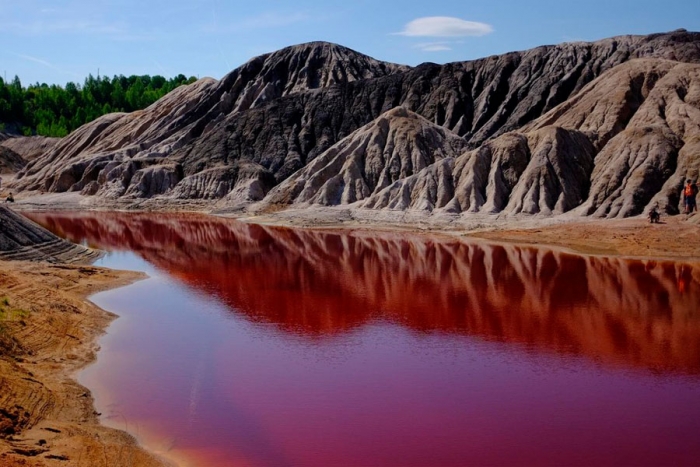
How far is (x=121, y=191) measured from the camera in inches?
4097

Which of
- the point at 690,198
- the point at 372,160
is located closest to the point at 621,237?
the point at 690,198

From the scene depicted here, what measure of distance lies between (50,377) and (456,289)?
23740 mm

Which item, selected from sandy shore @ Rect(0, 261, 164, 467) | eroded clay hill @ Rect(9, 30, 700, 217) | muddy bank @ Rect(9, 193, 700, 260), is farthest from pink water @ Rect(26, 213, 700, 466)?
eroded clay hill @ Rect(9, 30, 700, 217)

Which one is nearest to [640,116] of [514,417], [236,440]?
[514,417]

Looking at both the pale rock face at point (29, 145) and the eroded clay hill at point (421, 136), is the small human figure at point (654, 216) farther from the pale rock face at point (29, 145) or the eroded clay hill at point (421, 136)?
the pale rock face at point (29, 145)

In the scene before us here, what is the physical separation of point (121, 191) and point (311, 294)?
237 ft

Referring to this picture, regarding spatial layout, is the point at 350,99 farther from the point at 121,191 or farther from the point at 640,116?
the point at 640,116

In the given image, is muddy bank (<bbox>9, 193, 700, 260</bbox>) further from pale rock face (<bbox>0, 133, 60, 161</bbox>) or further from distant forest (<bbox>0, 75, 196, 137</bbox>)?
distant forest (<bbox>0, 75, 196, 137</bbox>)

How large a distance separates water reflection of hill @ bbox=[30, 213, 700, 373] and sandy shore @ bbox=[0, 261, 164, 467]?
8065mm

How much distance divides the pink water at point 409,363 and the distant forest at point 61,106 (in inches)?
5489

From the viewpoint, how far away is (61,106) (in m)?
185

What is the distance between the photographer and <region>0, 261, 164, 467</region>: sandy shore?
17.9 m

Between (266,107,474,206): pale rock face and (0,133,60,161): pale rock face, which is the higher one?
(0,133,60,161): pale rock face

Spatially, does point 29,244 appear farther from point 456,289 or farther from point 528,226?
point 528,226
